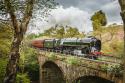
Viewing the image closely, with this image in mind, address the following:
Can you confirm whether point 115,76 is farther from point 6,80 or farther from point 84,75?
point 6,80

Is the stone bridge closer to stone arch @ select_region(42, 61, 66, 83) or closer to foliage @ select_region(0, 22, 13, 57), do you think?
foliage @ select_region(0, 22, 13, 57)

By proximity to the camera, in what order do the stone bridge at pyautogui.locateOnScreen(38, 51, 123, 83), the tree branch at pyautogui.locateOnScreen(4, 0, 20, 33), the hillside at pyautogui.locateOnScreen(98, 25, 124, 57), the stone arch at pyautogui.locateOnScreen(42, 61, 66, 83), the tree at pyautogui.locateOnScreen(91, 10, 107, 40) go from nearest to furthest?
the tree branch at pyautogui.locateOnScreen(4, 0, 20, 33) < the stone bridge at pyautogui.locateOnScreen(38, 51, 123, 83) < the stone arch at pyautogui.locateOnScreen(42, 61, 66, 83) < the hillside at pyautogui.locateOnScreen(98, 25, 124, 57) < the tree at pyautogui.locateOnScreen(91, 10, 107, 40)

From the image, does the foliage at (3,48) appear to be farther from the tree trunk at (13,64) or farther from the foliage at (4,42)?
the tree trunk at (13,64)

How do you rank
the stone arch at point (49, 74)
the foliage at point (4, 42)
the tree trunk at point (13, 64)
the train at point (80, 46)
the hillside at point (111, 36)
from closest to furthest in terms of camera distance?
the tree trunk at point (13, 64), the foliage at point (4, 42), the train at point (80, 46), the stone arch at point (49, 74), the hillside at point (111, 36)

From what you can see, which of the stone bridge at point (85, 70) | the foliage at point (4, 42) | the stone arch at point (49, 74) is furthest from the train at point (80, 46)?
Result: the foliage at point (4, 42)

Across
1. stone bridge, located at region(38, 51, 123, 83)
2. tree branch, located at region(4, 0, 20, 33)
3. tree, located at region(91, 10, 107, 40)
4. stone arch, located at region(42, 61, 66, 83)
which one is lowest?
stone arch, located at region(42, 61, 66, 83)

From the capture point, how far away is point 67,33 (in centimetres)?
8125

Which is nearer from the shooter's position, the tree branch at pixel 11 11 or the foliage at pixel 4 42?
the tree branch at pixel 11 11

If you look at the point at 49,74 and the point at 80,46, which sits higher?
the point at 80,46

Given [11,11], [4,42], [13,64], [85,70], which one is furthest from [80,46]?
[13,64]

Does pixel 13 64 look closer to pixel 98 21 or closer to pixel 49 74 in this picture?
pixel 49 74

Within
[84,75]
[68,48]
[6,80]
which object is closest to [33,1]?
[6,80]

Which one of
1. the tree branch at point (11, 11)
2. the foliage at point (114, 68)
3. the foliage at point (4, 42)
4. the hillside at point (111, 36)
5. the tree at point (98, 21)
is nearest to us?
the tree branch at point (11, 11)

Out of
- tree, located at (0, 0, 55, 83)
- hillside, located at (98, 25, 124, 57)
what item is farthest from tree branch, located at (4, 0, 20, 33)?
hillside, located at (98, 25, 124, 57)
